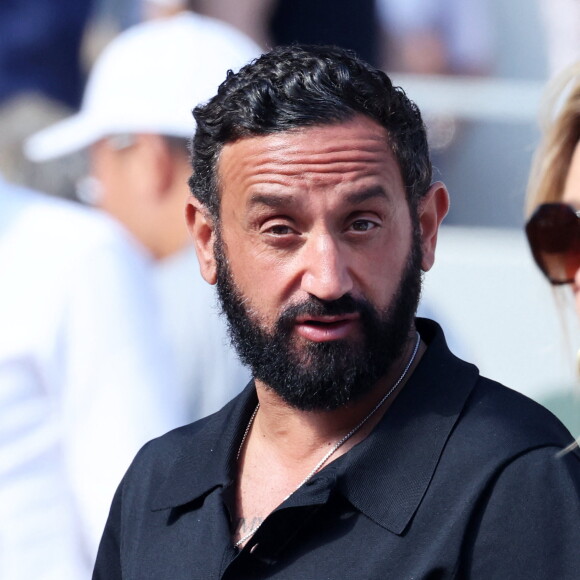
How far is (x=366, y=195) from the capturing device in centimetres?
175

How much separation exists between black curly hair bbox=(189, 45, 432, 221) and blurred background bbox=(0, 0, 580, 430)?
192 cm

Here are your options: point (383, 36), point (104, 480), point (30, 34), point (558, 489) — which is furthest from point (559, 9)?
point (558, 489)

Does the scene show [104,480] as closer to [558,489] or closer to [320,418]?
[320,418]

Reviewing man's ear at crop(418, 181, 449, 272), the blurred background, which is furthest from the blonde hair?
the blurred background

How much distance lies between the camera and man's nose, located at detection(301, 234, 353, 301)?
5.53ft

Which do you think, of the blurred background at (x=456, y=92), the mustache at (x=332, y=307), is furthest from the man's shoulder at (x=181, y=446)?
the blurred background at (x=456, y=92)

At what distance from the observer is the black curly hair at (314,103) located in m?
1.77

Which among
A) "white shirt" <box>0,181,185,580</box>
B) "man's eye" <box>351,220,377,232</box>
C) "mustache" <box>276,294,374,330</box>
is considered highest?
"man's eye" <box>351,220,377,232</box>

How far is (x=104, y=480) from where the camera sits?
350 cm

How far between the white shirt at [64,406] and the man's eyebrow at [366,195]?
75.8 inches

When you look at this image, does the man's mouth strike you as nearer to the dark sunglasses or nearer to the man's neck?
the man's neck

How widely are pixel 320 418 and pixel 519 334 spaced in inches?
80.3

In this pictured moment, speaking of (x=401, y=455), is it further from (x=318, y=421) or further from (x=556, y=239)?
(x=556, y=239)

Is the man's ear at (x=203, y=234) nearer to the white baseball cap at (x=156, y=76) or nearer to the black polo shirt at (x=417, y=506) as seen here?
the black polo shirt at (x=417, y=506)
